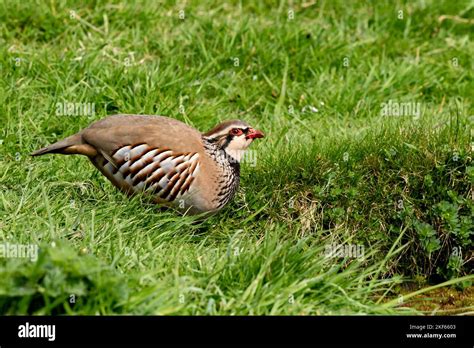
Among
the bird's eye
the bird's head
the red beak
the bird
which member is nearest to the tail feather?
the bird

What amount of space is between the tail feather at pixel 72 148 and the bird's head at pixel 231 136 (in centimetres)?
71

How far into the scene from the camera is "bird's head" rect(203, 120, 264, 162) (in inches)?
208

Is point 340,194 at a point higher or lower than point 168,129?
lower

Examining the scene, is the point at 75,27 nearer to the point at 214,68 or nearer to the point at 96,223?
the point at 214,68

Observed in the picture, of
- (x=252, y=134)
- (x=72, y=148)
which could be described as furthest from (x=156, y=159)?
(x=252, y=134)

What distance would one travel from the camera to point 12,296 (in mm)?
3582

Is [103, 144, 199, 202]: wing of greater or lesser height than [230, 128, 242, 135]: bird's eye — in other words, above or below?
below

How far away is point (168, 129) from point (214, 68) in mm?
1833

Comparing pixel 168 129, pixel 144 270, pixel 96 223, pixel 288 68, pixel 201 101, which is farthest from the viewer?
pixel 288 68

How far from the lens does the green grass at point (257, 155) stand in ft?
13.3

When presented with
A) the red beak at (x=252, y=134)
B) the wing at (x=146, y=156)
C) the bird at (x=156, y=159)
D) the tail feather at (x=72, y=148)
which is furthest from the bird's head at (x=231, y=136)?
the tail feather at (x=72, y=148)

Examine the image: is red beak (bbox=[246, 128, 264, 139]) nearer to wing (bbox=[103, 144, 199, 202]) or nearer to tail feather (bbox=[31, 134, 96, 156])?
wing (bbox=[103, 144, 199, 202])

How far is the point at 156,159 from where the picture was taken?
497cm
